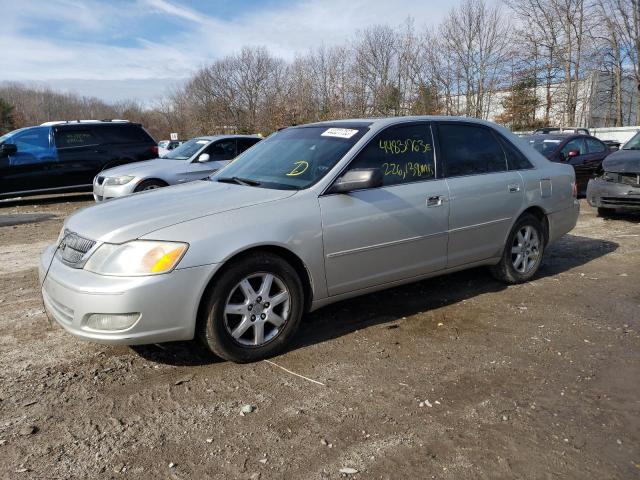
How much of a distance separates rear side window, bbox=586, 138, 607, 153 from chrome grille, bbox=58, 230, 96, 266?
11.8 meters

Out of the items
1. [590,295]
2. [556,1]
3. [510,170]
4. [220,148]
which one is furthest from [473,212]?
[556,1]

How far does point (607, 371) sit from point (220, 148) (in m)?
8.25

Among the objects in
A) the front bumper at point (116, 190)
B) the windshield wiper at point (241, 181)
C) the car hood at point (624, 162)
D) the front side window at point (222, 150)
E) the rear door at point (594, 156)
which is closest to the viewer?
the windshield wiper at point (241, 181)

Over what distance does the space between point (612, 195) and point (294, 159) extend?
676cm

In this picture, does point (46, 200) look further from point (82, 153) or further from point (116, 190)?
point (116, 190)

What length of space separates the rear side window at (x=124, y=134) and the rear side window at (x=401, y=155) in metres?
10.1

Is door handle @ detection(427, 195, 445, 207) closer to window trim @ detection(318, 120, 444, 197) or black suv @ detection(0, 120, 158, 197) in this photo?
window trim @ detection(318, 120, 444, 197)

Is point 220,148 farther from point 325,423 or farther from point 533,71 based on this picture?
point 533,71

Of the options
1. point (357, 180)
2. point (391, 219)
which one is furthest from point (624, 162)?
point (357, 180)

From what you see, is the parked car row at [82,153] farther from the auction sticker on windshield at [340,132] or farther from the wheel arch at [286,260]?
the wheel arch at [286,260]

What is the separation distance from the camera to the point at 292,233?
3.64m

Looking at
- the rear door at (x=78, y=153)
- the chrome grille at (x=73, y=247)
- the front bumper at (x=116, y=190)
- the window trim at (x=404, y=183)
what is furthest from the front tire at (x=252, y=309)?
the rear door at (x=78, y=153)

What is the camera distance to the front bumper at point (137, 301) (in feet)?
10.3

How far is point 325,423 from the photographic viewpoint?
9.50 ft
